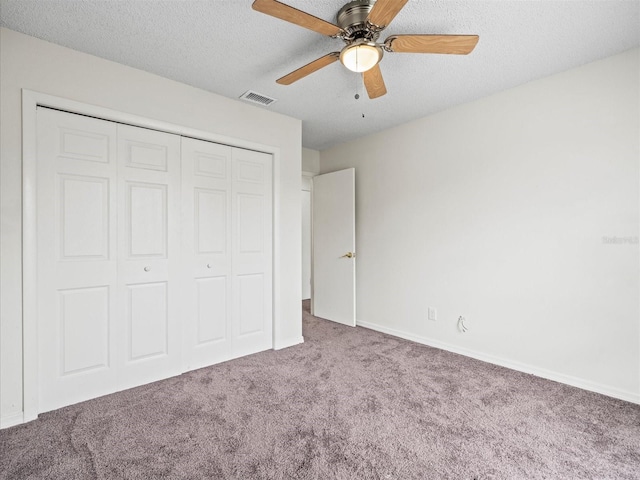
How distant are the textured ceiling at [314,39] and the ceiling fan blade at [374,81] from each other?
28cm

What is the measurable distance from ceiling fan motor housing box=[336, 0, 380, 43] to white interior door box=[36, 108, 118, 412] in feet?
5.89

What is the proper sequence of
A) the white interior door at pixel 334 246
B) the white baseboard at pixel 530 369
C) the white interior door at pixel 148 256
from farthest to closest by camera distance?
the white interior door at pixel 334 246 → the white interior door at pixel 148 256 → the white baseboard at pixel 530 369

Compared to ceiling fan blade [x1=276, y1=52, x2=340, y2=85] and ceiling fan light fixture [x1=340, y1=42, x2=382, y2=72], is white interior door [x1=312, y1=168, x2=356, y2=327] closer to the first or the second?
ceiling fan blade [x1=276, y1=52, x2=340, y2=85]

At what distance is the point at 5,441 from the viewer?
1.80 metres

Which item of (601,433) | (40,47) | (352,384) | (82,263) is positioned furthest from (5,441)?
(601,433)

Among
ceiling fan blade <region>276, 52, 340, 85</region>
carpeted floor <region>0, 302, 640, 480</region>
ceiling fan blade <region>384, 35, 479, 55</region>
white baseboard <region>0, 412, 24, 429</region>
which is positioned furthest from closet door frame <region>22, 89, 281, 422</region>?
ceiling fan blade <region>384, 35, 479, 55</region>

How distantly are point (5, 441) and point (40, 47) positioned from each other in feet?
7.82

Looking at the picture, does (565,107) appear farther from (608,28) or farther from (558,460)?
(558,460)

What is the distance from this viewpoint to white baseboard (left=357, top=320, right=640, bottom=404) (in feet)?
7.35

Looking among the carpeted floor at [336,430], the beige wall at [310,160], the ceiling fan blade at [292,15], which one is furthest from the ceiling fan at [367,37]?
the beige wall at [310,160]

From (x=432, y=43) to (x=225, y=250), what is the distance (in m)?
2.23

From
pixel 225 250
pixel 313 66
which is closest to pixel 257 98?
pixel 313 66

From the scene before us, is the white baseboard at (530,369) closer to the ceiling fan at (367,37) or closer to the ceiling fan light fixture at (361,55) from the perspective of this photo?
the ceiling fan at (367,37)

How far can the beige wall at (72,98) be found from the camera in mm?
1955
